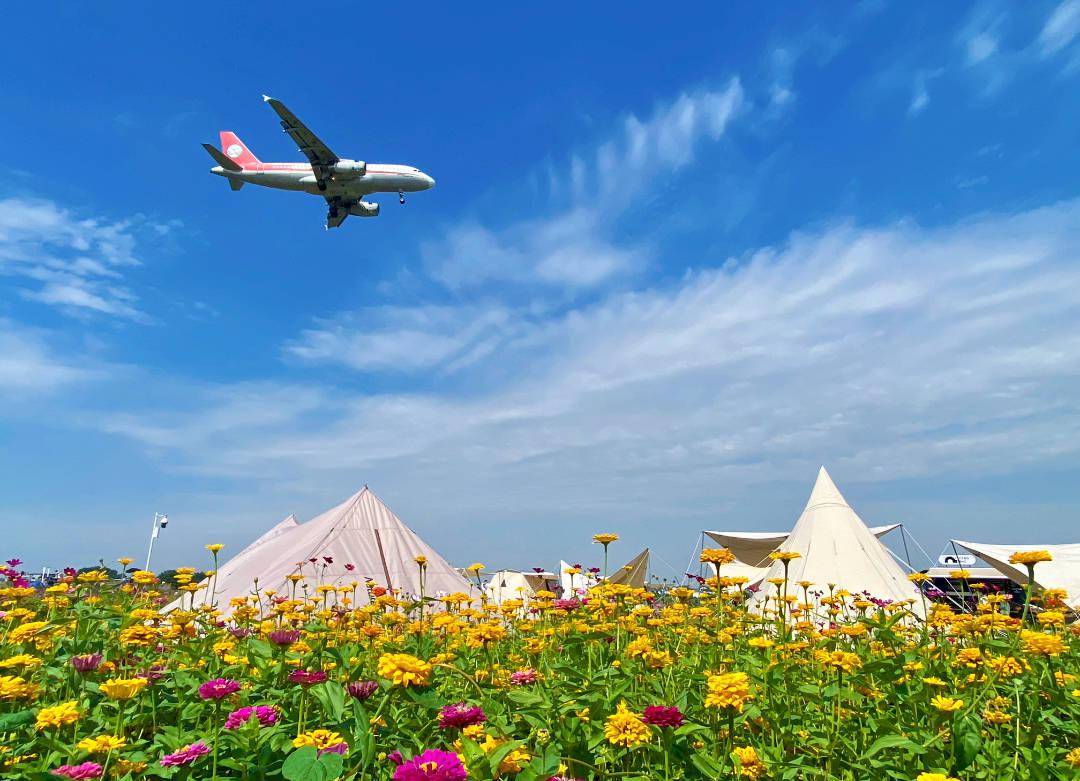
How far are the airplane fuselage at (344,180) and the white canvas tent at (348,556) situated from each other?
21719 millimetres

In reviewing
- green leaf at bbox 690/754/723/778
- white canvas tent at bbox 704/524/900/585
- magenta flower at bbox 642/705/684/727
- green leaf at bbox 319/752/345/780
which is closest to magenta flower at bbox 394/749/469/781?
green leaf at bbox 319/752/345/780

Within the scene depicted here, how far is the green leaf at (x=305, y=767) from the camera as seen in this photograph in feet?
5.11

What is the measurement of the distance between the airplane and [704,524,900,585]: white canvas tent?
23.4 metres

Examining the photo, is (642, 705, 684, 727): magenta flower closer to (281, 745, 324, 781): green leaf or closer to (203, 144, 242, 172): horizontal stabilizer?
Result: (281, 745, 324, 781): green leaf

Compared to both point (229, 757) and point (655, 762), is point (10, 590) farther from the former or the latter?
point (655, 762)

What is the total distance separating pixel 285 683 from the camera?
2.84 m

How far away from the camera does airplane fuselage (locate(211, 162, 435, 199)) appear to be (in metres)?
32.3

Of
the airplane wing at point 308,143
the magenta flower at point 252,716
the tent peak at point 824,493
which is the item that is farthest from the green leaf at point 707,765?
the airplane wing at point 308,143

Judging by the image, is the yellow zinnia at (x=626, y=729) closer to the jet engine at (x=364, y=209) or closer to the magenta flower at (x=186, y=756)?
the magenta flower at (x=186, y=756)

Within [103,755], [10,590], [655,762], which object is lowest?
[655,762]

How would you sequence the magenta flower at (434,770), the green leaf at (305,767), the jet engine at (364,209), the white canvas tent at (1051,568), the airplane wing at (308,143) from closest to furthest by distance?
1. the magenta flower at (434,770)
2. the green leaf at (305,767)
3. the white canvas tent at (1051,568)
4. the airplane wing at (308,143)
5. the jet engine at (364,209)

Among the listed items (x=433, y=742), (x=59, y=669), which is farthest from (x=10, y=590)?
(x=433, y=742)

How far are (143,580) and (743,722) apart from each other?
4.06 metres

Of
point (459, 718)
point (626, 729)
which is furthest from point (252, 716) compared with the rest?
point (626, 729)
